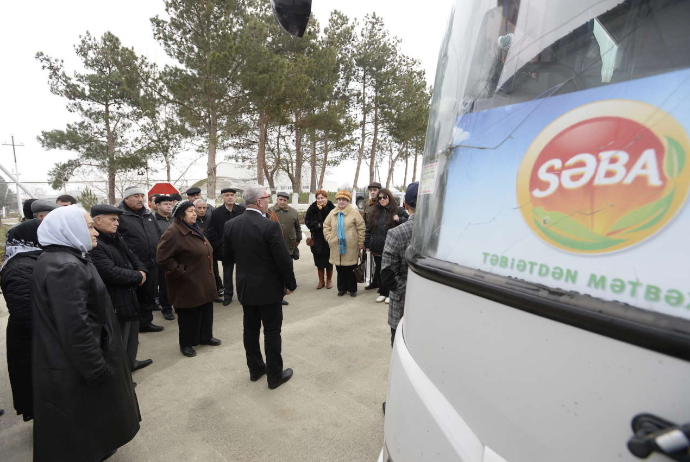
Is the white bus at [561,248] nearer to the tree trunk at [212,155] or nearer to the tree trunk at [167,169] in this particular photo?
the tree trunk at [212,155]

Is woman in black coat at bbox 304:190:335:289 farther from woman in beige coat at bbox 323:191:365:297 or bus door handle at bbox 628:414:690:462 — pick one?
bus door handle at bbox 628:414:690:462

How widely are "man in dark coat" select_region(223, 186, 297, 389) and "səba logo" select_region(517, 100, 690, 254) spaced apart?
7.63 ft

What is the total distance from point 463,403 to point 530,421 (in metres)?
0.21

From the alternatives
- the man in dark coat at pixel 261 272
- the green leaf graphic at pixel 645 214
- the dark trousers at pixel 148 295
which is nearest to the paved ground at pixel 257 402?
the dark trousers at pixel 148 295

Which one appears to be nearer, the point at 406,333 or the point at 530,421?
the point at 530,421

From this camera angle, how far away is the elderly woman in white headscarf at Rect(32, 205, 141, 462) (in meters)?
1.86

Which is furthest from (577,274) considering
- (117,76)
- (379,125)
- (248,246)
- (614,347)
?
(379,125)

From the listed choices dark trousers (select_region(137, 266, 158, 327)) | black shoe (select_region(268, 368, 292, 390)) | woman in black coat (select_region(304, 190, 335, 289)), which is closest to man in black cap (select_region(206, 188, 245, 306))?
dark trousers (select_region(137, 266, 158, 327))

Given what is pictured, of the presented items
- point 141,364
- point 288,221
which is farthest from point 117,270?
point 288,221

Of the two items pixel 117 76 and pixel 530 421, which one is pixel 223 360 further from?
pixel 117 76

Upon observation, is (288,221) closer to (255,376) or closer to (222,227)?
(222,227)

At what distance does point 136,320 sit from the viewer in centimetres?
311

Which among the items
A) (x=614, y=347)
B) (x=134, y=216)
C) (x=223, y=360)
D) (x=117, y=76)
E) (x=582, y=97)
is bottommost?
(x=223, y=360)

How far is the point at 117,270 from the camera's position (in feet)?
9.71
